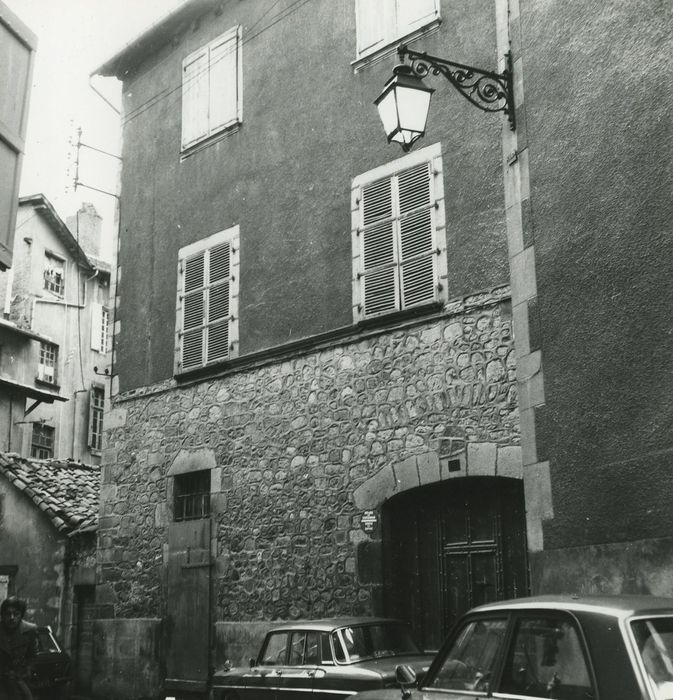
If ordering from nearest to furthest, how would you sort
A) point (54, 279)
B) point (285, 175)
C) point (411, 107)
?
point (411, 107)
point (285, 175)
point (54, 279)

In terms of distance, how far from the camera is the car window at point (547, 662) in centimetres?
398

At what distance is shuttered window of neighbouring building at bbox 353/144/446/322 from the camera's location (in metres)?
11.1

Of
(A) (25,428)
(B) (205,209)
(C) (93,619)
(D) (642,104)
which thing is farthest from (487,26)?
(A) (25,428)

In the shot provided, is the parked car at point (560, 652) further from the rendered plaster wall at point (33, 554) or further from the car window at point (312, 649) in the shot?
the rendered plaster wall at point (33, 554)

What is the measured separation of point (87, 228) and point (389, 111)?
1081 inches

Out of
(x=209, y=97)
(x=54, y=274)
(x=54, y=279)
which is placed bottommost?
(x=209, y=97)

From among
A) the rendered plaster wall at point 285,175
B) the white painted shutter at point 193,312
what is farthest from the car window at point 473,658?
the white painted shutter at point 193,312

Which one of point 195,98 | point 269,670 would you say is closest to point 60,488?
point 195,98

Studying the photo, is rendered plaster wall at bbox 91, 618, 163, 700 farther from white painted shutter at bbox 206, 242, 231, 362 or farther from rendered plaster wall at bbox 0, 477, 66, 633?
white painted shutter at bbox 206, 242, 231, 362

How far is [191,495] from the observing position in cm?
1368

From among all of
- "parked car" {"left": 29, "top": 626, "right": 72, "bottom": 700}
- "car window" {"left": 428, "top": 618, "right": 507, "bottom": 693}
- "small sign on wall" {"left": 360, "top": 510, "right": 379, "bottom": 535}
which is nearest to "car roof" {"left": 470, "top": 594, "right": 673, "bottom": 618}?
"car window" {"left": 428, "top": 618, "right": 507, "bottom": 693}

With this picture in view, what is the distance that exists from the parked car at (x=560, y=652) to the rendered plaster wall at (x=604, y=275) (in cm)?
264

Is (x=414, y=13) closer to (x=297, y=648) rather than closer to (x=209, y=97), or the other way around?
(x=209, y=97)

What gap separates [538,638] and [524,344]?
4.33 meters
